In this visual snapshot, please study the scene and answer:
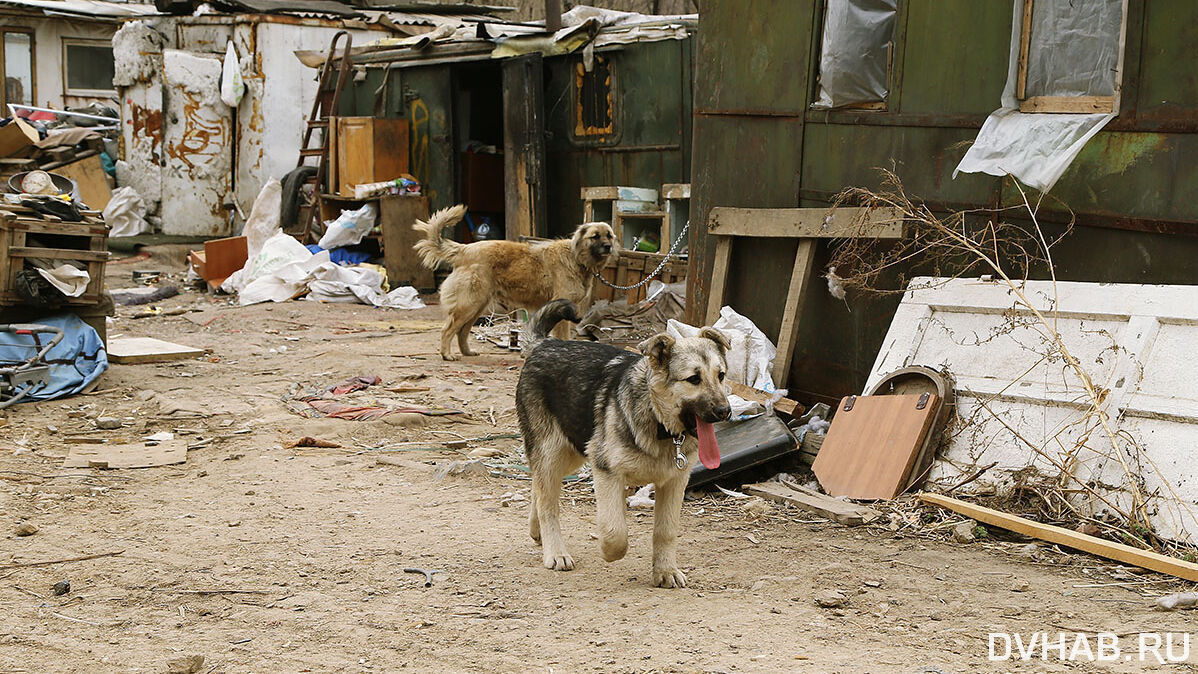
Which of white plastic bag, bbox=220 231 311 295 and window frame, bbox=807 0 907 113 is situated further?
white plastic bag, bbox=220 231 311 295

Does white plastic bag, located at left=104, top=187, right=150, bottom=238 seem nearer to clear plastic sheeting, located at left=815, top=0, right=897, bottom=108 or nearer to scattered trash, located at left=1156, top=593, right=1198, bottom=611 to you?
clear plastic sheeting, located at left=815, top=0, right=897, bottom=108

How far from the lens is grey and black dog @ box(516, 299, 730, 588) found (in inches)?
185

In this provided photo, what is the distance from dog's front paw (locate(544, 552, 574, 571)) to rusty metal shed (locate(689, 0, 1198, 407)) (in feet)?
10.2

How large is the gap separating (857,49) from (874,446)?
2899mm

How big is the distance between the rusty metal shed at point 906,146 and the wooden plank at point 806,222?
216 mm

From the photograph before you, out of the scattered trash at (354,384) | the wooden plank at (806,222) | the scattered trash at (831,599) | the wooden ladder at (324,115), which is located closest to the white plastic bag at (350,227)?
the wooden ladder at (324,115)

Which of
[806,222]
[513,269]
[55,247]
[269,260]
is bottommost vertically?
[269,260]

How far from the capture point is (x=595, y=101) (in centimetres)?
1409

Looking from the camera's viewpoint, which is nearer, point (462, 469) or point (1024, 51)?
point (1024, 51)

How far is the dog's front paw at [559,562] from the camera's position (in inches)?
204

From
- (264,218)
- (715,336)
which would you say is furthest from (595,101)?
(715,336)

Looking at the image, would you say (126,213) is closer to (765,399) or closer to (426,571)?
(765,399)

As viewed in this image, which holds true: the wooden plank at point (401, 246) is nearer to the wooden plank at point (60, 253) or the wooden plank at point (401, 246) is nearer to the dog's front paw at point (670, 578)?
the wooden plank at point (60, 253)

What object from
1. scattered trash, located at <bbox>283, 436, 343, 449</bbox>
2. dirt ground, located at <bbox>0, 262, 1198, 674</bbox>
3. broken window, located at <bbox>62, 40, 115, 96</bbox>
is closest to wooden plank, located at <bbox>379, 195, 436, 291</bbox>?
dirt ground, located at <bbox>0, 262, 1198, 674</bbox>
